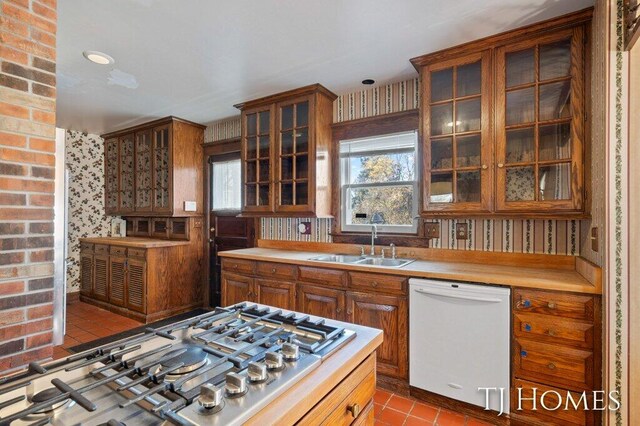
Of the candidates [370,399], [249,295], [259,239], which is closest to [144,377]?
[370,399]

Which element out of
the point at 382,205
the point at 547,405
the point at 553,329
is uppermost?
the point at 382,205

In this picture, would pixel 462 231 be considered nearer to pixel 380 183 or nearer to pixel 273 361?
pixel 380 183

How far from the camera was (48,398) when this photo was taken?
660 mm

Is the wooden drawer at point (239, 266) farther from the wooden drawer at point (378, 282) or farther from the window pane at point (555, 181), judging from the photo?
the window pane at point (555, 181)

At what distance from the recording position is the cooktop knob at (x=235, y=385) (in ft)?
2.17

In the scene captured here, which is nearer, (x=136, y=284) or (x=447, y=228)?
(x=447, y=228)

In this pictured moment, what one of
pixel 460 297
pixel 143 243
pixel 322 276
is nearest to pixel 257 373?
→ pixel 460 297

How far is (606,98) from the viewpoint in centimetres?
161

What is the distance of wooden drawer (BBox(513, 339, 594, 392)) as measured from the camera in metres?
1.76

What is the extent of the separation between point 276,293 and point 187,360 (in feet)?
6.90

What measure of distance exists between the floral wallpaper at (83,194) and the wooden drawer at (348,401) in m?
5.11

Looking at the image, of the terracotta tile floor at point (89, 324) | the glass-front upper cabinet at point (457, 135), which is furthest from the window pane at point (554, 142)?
the terracotta tile floor at point (89, 324)

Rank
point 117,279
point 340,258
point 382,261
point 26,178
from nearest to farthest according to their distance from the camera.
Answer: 1. point 26,178
2. point 382,261
3. point 340,258
4. point 117,279

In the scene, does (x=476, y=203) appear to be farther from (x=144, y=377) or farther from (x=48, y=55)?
(x=48, y=55)
